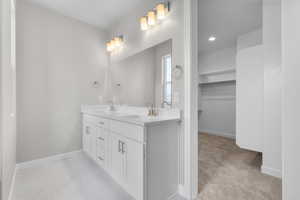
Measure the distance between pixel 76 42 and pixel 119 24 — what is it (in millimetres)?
963

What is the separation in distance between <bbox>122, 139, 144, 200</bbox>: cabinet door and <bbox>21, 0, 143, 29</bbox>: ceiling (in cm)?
222

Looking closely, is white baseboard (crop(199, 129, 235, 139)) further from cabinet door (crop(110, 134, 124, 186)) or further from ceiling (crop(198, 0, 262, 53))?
cabinet door (crop(110, 134, 124, 186))

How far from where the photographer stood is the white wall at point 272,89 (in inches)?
74.3

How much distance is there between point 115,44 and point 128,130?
6.61ft

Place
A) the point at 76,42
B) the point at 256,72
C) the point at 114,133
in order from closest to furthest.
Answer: the point at 114,133, the point at 256,72, the point at 76,42

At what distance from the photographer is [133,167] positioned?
4.45 ft

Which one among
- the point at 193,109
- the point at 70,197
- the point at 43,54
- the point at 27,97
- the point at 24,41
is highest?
the point at 24,41

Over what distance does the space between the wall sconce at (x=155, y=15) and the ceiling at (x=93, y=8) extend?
0.48 m

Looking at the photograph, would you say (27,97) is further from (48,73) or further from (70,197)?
(70,197)

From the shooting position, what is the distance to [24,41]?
216 centimetres

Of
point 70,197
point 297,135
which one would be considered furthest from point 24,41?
point 297,135

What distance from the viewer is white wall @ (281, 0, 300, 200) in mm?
1023

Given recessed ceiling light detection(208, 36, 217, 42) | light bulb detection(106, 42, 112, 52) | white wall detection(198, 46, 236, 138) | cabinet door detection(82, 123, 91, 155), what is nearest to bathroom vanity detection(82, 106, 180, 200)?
cabinet door detection(82, 123, 91, 155)

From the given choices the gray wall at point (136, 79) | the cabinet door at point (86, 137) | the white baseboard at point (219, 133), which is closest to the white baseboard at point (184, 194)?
the gray wall at point (136, 79)
